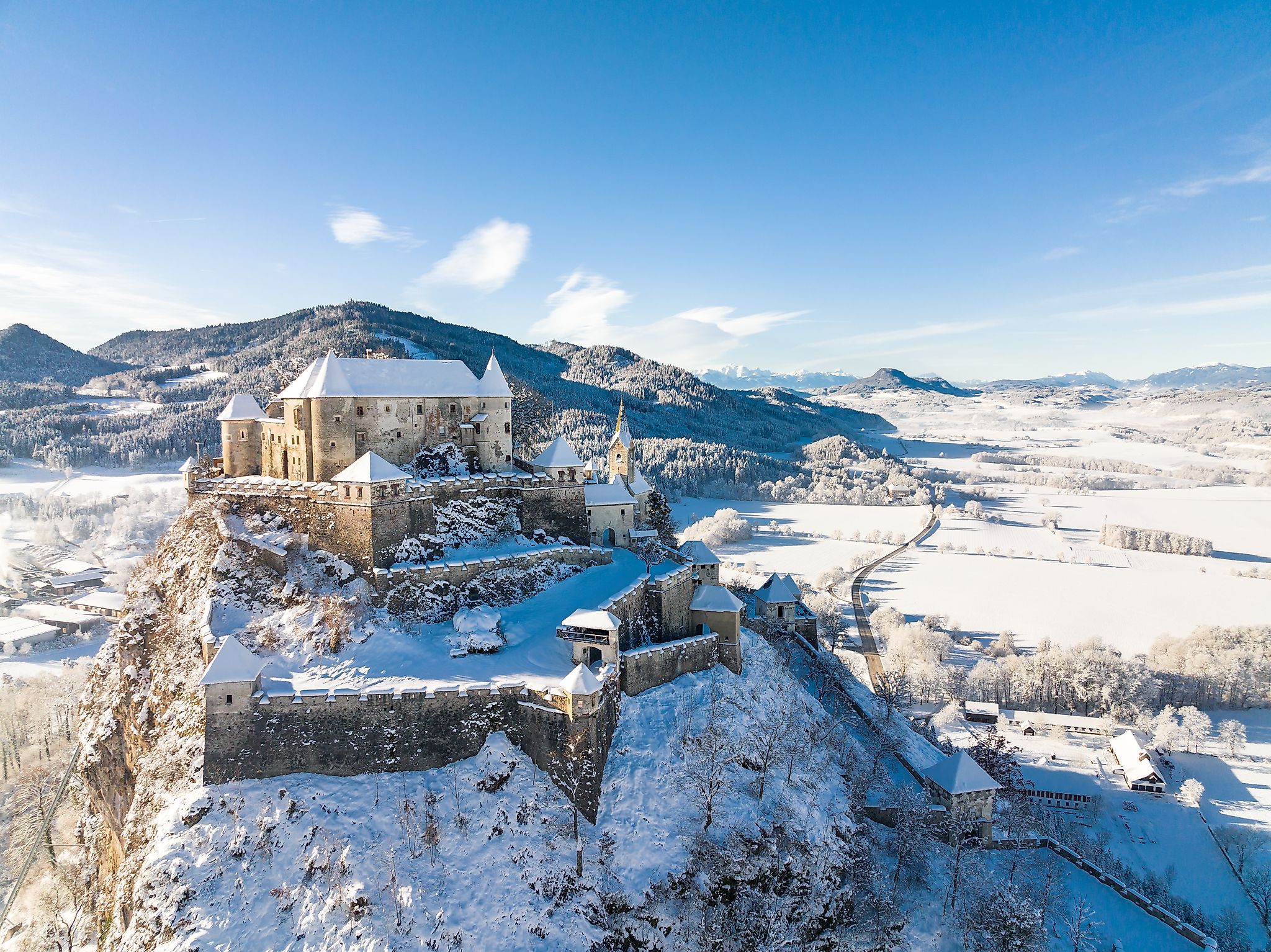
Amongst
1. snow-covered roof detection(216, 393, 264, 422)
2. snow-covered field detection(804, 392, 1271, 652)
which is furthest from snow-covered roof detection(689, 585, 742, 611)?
snow-covered field detection(804, 392, 1271, 652)

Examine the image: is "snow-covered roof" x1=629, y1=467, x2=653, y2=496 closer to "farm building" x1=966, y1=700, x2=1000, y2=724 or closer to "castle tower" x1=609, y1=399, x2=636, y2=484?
"castle tower" x1=609, y1=399, x2=636, y2=484

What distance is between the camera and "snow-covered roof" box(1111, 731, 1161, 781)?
158 ft

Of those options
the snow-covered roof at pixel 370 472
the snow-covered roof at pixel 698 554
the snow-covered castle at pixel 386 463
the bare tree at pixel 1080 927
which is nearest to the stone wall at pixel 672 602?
the snow-covered roof at pixel 698 554

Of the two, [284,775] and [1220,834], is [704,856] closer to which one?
[284,775]

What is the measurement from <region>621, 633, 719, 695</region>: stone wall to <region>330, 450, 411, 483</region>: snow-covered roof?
14096 millimetres

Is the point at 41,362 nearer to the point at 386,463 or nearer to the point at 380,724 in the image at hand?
the point at 386,463

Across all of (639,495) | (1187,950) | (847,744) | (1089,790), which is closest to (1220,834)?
(1089,790)

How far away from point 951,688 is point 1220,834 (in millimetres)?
21922

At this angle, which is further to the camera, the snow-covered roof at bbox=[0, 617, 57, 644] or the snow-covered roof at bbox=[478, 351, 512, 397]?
the snow-covered roof at bbox=[0, 617, 57, 644]

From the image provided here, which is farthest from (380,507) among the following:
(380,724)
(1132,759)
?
(1132,759)

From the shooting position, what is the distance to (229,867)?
847 inches

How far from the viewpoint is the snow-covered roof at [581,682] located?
23938 mm

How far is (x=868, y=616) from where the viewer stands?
261ft

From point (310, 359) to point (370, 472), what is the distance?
2406 inches
